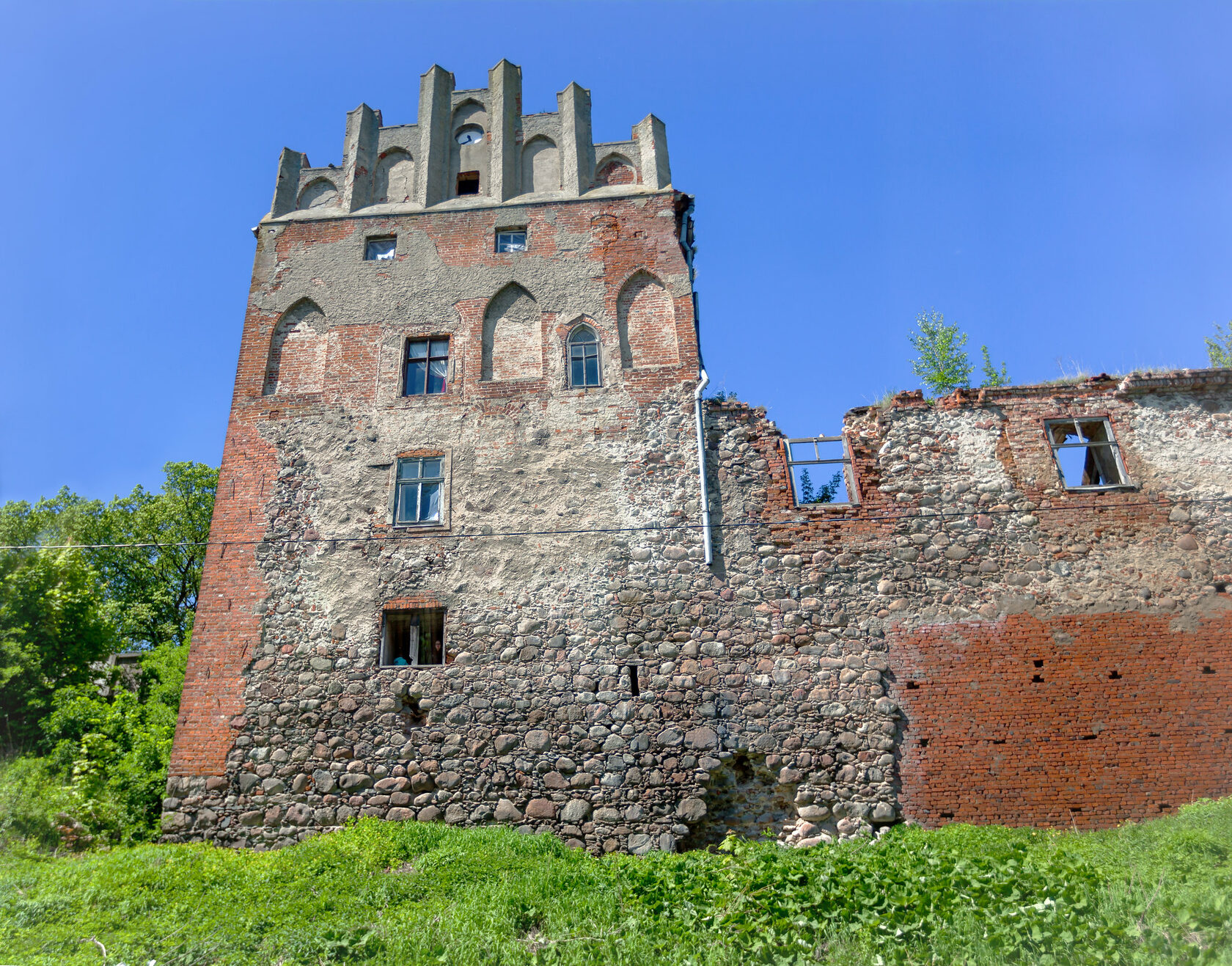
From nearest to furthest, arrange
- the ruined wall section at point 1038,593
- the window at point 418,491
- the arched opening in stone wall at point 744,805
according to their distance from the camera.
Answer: the ruined wall section at point 1038,593 < the arched opening in stone wall at point 744,805 < the window at point 418,491

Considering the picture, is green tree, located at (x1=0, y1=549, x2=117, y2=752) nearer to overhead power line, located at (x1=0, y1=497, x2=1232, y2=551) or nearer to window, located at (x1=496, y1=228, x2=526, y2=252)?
overhead power line, located at (x1=0, y1=497, x2=1232, y2=551)

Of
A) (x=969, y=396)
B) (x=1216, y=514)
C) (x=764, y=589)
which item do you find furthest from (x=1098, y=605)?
(x=764, y=589)

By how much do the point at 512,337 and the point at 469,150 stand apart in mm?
4925

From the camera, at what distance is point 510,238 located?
15172mm

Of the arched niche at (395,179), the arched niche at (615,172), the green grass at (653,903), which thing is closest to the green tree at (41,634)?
the green grass at (653,903)

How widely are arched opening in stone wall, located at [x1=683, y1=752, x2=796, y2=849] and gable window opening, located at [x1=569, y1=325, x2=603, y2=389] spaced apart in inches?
262

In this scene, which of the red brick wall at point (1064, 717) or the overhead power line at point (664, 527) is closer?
the red brick wall at point (1064, 717)

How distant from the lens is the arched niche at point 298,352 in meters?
14.1

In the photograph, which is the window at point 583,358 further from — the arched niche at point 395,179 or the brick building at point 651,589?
the arched niche at point 395,179

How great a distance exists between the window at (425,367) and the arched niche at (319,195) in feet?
13.3

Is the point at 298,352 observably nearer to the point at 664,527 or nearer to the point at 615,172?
the point at 615,172

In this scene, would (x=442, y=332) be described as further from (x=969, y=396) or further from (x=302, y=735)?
(x=969, y=396)

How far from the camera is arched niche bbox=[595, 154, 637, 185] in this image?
1579 cm

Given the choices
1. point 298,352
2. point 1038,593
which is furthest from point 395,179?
point 1038,593
